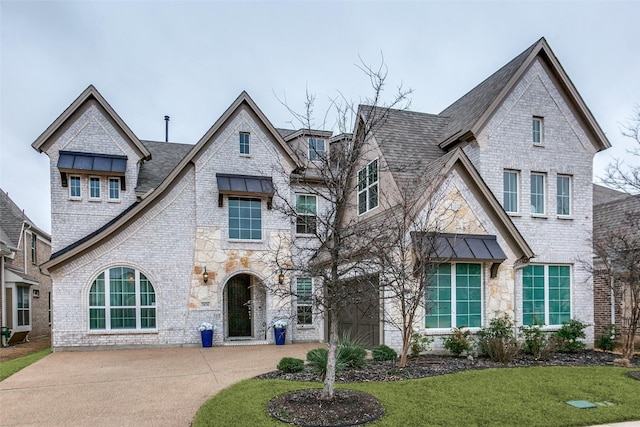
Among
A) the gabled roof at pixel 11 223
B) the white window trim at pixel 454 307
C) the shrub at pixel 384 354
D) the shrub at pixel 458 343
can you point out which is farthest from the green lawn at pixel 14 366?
the shrub at pixel 458 343

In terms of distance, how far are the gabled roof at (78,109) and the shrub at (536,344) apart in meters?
14.5

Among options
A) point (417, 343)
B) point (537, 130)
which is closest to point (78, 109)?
point (417, 343)

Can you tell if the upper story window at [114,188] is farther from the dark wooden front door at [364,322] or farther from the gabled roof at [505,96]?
the gabled roof at [505,96]

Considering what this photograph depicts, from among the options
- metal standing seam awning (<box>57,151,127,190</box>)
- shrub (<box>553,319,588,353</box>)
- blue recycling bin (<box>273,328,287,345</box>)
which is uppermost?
metal standing seam awning (<box>57,151,127,190</box>)

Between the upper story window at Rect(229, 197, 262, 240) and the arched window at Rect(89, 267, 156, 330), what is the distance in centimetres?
349

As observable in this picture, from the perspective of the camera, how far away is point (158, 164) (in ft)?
58.4

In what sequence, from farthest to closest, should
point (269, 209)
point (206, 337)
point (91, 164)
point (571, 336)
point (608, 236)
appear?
point (269, 209)
point (91, 164)
point (206, 337)
point (608, 236)
point (571, 336)

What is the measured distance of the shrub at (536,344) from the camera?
36.3 feet

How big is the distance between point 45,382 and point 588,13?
19445 millimetres

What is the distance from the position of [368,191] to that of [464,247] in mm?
4452

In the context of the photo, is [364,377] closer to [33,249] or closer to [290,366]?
[290,366]

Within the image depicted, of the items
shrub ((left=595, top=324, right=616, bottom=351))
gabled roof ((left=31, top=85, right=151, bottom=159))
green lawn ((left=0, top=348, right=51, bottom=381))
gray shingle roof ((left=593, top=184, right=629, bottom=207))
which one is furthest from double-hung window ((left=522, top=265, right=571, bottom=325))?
gabled roof ((left=31, top=85, right=151, bottom=159))

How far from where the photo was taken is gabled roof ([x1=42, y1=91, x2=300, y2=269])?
13695 millimetres

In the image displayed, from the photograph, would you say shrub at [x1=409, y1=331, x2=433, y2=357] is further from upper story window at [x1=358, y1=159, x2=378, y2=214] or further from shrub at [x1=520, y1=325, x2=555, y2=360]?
upper story window at [x1=358, y1=159, x2=378, y2=214]
